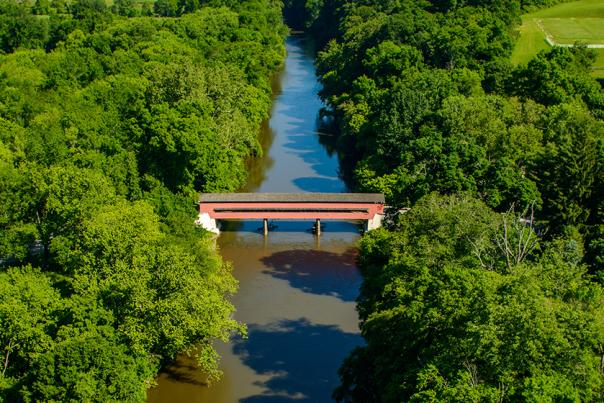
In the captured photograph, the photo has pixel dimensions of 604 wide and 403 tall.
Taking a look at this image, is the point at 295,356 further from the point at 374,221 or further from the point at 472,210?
the point at 374,221

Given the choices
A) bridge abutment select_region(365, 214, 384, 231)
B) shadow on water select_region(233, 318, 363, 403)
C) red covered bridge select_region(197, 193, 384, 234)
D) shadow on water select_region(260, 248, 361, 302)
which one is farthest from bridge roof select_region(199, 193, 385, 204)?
shadow on water select_region(233, 318, 363, 403)

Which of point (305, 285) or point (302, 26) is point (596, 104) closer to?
point (305, 285)

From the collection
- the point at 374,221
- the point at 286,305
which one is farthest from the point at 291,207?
the point at 286,305

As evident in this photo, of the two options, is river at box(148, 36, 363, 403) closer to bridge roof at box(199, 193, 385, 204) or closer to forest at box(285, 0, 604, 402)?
bridge roof at box(199, 193, 385, 204)

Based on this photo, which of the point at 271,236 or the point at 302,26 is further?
the point at 302,26

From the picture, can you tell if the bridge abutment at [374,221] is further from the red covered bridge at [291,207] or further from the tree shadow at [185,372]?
the tree shadow at [185,372]

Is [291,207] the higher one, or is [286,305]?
[291,207]

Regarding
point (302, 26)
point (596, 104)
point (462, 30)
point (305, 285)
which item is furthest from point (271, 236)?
point (302, 26)
